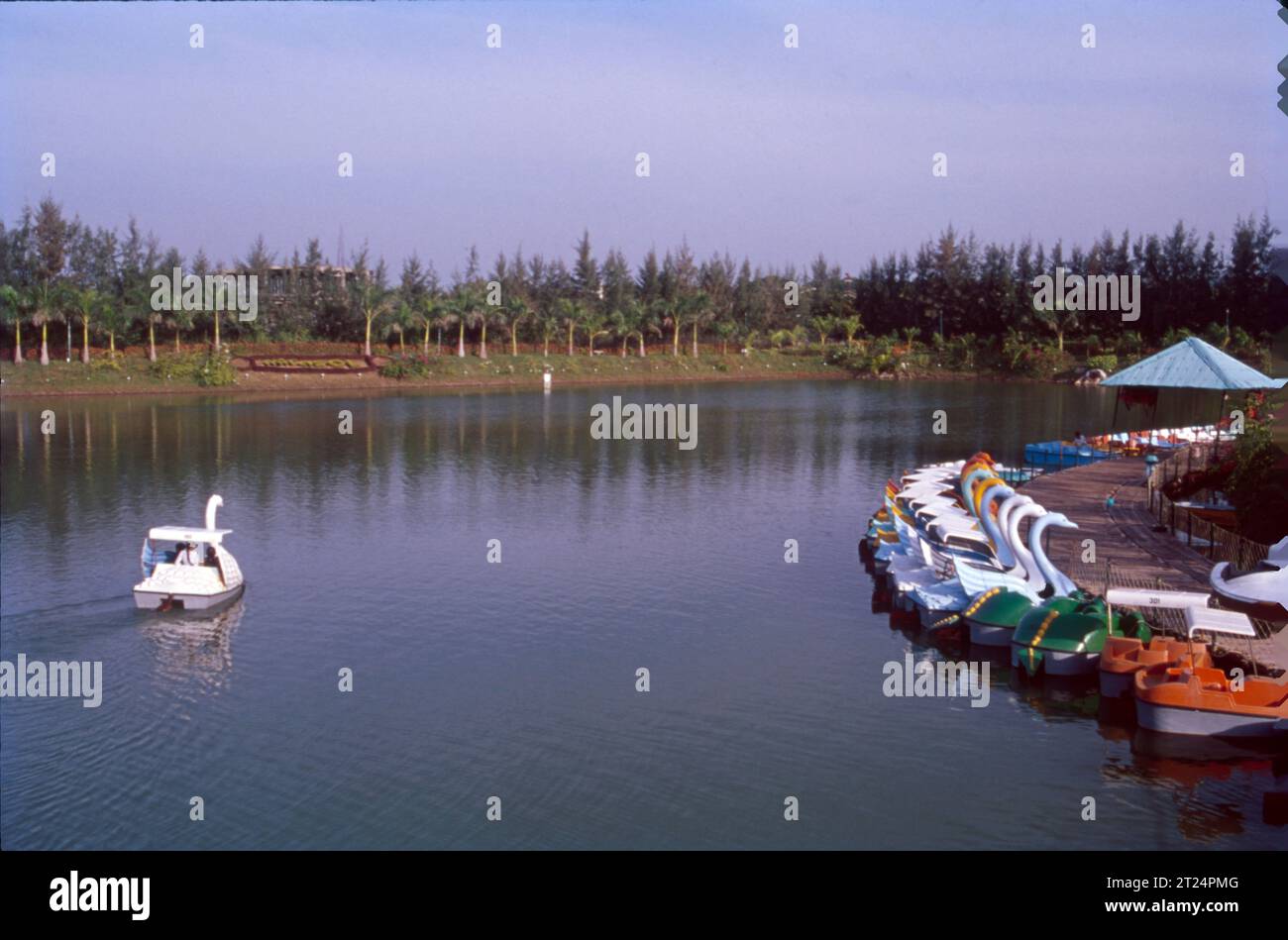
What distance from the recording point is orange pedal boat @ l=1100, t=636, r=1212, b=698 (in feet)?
46.6

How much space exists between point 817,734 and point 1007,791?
2.37m

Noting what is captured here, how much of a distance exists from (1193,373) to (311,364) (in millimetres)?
48165

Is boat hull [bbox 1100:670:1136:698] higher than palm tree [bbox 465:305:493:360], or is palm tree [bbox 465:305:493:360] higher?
palm tree [bbox 465:305:493:360]

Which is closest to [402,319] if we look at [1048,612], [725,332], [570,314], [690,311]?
[570,314]

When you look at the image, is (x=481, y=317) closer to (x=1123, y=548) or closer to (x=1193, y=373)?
(x=1193, y=373)

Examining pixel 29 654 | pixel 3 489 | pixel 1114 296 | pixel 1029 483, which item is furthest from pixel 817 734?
pixel 1114 296

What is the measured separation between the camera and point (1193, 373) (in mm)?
25125

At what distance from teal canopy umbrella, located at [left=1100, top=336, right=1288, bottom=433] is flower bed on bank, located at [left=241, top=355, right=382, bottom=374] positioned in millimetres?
45614

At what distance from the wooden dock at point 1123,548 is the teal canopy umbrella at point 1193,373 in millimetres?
2443

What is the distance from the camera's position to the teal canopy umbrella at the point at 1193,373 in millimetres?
24672

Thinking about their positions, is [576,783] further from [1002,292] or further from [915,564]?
[1002,292]

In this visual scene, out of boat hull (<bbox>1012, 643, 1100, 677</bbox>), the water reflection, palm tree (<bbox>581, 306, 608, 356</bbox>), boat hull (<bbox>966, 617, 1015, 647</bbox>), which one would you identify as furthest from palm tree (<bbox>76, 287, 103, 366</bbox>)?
boat hull (<bbox>1012, 643, 1100, 677</bbox>)

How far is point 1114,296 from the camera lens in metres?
70.1

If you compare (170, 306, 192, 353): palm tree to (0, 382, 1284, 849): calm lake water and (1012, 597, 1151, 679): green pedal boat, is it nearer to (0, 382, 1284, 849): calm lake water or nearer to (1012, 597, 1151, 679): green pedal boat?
(0, 382, 1284, 849): calm lake water
